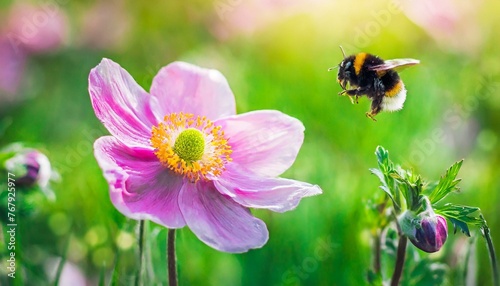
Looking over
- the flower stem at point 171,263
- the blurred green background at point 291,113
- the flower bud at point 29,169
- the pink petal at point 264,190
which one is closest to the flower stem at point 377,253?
the blurred green background at point 291,113

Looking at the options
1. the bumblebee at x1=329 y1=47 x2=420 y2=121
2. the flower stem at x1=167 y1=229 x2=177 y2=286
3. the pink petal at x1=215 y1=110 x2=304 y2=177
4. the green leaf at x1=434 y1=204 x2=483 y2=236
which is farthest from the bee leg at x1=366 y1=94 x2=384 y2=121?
the flower stem at x1=167 y1=229 x2=177 y2=286

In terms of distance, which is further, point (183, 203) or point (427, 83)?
point (427, 83)

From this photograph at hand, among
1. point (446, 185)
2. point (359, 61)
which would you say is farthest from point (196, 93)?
point (446, 185)

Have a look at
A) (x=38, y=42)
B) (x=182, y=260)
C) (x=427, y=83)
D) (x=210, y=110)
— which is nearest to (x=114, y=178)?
(x=210, y=110)

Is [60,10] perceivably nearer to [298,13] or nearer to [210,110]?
[298,13]

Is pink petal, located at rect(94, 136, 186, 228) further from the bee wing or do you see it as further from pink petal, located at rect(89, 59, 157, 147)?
the bee wing
